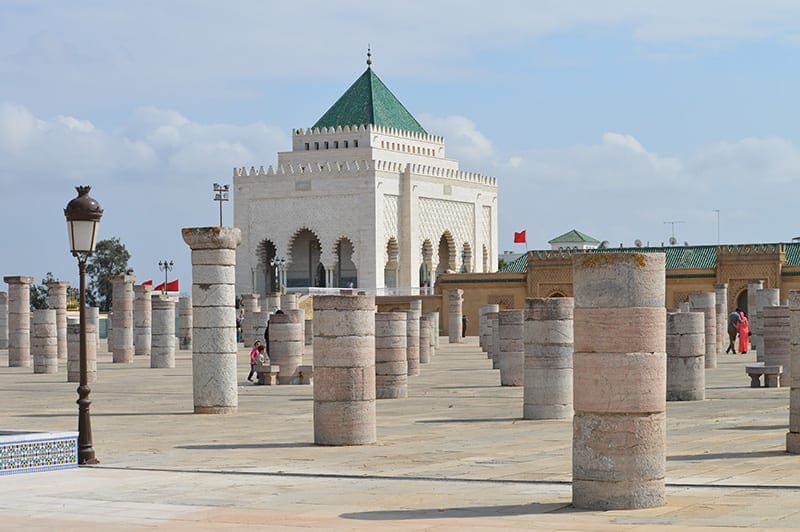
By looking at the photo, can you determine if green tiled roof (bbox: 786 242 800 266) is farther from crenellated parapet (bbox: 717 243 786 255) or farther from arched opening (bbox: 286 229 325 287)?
arched opening (bbox: 286 229 325 287)

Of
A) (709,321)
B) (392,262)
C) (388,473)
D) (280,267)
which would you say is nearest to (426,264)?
(392,262)

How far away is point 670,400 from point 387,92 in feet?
171

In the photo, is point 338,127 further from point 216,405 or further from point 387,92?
point 216,405

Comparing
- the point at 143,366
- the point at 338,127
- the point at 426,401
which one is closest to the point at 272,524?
the point at 426,401

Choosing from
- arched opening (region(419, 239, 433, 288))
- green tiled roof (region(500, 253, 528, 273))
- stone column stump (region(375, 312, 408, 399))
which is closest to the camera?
stone column stump (region(375, 312, 408, 399))

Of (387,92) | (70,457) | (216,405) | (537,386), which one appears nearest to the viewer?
(70,457)

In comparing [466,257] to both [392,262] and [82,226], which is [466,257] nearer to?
[392,262]

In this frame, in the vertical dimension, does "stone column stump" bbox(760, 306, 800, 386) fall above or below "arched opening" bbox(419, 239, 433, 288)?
below

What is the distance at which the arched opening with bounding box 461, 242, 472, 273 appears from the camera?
66.2 metres

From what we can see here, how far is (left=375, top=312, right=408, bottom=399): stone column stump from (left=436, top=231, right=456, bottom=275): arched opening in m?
47.0

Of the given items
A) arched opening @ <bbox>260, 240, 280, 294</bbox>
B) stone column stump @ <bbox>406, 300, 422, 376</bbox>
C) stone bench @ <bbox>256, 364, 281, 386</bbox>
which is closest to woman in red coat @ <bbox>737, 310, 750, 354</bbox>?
stone column stump @ <bbox>406, 300, 422, 376</bbox>

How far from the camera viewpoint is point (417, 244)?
2450 inches

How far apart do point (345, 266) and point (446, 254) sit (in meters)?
5.75

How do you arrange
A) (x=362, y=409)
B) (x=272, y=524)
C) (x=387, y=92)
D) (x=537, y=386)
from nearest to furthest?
(x=272, y=524) < (x=362, y=409) < (x=537, y=386) < (x=387, y=92)
